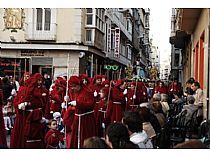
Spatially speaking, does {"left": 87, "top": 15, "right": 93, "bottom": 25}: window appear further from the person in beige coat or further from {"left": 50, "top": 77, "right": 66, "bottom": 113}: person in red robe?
the person in beige coat

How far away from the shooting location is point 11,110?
13.4 metres

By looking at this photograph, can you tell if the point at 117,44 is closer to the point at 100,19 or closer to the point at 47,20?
the point at 100,19

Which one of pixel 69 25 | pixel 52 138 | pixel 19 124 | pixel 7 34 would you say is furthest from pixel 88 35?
pixel 52 138

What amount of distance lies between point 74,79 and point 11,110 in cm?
504

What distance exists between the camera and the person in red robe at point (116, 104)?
11.9 meters

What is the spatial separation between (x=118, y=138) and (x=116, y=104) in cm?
777

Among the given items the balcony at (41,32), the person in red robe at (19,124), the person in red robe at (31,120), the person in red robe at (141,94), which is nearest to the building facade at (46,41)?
the balcony at (41,32)

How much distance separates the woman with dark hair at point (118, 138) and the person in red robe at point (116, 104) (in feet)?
23.9

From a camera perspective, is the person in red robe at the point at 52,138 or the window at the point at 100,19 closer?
the person in red robe at the point at 52,138

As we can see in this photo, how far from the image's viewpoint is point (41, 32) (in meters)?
28.3

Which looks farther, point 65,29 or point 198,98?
point 65,29

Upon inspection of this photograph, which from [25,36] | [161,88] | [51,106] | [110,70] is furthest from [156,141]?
[110,70]

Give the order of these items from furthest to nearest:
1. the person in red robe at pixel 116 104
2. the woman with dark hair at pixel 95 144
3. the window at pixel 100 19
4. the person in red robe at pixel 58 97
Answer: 1. the window at pixel 100 19
2. the person in red robe at pixel 58 97
3. the person in red robe at pixel 116 104
4. the woman with dark hair at pixel 95 144

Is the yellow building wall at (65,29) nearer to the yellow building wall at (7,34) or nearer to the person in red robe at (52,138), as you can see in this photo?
the yellow building wall at (7,34)
